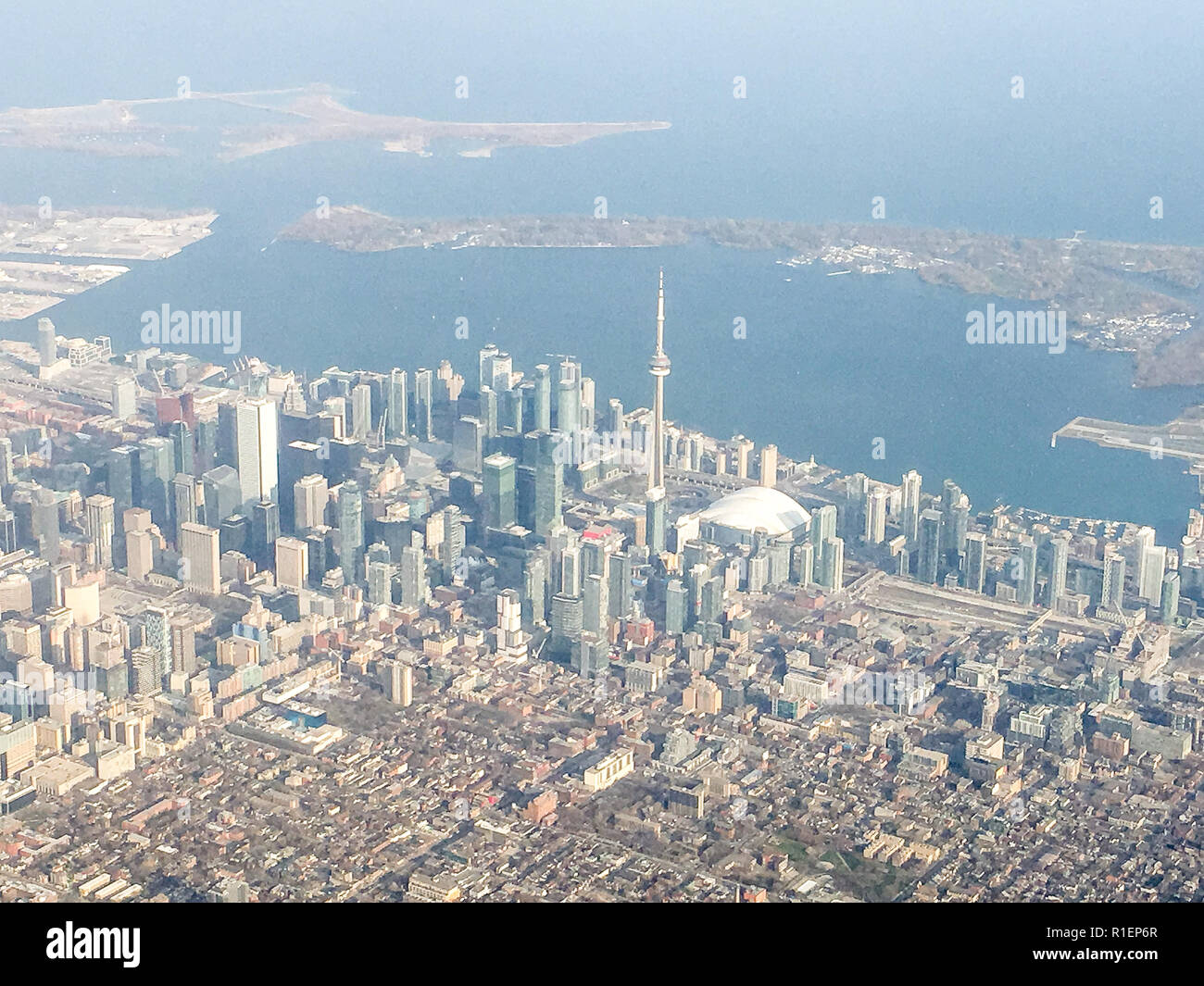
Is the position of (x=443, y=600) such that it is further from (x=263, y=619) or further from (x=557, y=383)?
(x=557, y=383)

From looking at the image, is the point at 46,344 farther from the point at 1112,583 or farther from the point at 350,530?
the point at 1112,583

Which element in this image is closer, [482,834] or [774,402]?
[482,834]

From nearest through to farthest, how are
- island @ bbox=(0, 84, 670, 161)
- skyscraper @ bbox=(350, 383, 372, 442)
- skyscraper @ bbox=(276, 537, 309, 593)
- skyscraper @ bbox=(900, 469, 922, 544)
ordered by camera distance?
skyscraper @ bbox=(276, 537, 309, 593), skyscraper @ bbox=(900, 469, 922, 544), skyscraper @ bbox=(350, 383, 372, 442), island @ bbox=(0, 84, 670, 161)

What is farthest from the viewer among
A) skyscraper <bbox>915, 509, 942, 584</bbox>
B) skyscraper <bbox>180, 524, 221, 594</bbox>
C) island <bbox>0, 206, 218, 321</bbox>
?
island <bbox>0, 206, 218, 321</bbox>

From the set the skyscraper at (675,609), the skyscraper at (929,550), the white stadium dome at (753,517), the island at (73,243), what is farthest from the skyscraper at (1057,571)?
the island at (73,243)

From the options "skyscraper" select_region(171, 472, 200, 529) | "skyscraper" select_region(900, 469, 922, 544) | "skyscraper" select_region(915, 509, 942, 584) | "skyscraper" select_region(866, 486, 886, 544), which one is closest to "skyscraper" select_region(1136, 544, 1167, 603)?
"skyscraper" select_region(915, 509, 942, 584)

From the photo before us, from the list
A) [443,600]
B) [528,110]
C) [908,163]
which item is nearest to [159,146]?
[528,110]

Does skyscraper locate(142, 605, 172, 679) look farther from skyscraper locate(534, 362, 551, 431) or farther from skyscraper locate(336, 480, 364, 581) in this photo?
skyscraper locate(534, 362, 551, 431)

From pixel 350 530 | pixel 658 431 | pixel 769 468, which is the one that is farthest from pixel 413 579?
pixel 769 468

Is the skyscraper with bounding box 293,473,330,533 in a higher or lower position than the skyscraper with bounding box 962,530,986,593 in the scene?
higher
